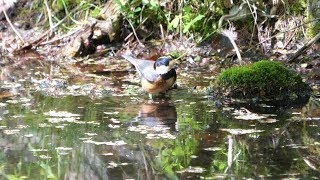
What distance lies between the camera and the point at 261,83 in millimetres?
6828

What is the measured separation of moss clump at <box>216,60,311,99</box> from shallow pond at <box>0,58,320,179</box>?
10.5 inches

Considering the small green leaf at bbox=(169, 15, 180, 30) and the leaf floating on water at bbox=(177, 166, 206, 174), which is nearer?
the leaf floating on water at bbox=(177, 166, 206, 174)

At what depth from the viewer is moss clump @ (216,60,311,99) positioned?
6828 millimetres

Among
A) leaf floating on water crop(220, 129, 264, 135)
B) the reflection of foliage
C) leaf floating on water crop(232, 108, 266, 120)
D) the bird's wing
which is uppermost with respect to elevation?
A: the bird's wing

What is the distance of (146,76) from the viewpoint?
23.5 feet

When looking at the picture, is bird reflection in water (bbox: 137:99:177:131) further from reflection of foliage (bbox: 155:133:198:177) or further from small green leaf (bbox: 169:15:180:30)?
small green leaf (bbox: 169:15:180:30)

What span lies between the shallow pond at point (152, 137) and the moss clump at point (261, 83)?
27 cm

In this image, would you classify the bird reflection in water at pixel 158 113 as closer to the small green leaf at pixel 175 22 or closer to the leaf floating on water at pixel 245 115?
the leaf floating on water at pixel 245 115

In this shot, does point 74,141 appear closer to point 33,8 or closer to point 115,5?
point 115,5

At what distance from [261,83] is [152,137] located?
2.06 m

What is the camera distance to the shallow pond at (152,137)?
431 centimetres

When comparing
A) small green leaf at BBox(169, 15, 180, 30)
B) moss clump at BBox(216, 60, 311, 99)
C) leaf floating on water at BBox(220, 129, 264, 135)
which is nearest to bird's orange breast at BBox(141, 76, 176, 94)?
moss clump at BBox(216, 60, 311, 99)

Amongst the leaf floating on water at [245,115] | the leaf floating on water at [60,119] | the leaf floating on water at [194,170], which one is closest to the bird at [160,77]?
the leaf floating on water at [245,115]

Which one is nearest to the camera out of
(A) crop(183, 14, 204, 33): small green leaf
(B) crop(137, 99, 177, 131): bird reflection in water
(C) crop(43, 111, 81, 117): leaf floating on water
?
(B) crop(137, 99, 177, 131): bird reflection in water
